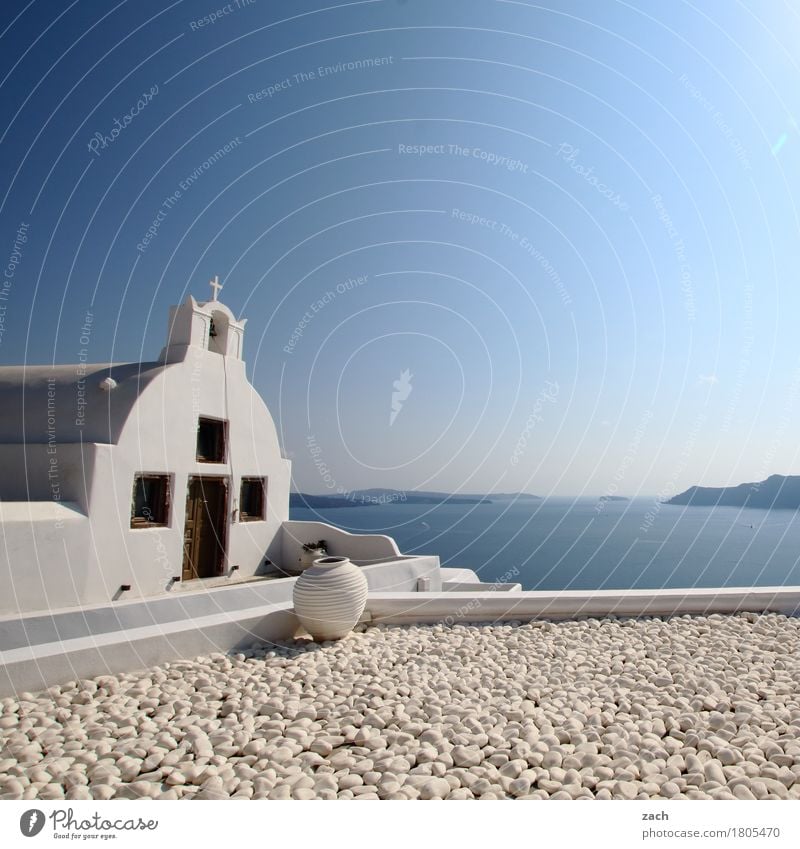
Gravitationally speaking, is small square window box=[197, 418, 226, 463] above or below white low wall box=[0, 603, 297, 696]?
above

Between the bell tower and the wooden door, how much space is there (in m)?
2.63

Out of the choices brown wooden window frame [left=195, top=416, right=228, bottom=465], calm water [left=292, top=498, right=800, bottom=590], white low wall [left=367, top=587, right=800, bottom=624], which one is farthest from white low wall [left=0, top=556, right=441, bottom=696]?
calm water [left=292, top=498, right=800, bottom=590]

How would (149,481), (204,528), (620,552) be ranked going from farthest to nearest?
1. (620,552)
2. (204,528)
3. (149,481)

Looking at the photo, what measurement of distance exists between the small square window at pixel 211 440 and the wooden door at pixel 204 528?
1.52ft

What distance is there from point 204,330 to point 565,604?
886cm

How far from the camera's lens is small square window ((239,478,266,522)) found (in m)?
12.8

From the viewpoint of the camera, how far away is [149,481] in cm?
1045

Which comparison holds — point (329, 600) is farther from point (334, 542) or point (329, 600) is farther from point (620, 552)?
point (620, 552)

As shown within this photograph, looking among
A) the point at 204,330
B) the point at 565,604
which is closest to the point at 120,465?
the point at 204,330

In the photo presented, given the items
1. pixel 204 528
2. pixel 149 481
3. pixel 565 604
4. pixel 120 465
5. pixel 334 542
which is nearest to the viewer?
pixel 565 604

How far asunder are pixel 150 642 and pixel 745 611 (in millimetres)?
7277

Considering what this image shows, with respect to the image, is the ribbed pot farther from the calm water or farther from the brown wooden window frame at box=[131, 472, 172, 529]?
the calm water

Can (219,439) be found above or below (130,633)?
above

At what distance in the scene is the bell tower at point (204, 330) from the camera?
11633mm
